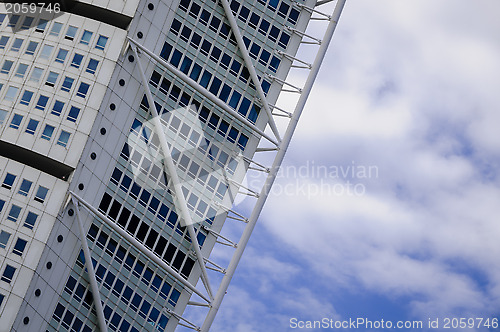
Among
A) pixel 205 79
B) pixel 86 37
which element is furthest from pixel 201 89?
pixel 86 37

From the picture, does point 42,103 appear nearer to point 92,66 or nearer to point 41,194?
point 92,66

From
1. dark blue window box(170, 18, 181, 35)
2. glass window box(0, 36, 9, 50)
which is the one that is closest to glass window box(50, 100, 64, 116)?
glass window box(0, 36, 9, 50)

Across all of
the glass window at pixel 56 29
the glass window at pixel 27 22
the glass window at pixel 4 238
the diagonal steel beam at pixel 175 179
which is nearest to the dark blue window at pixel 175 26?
the diagonal steel beam at pixel 175 179

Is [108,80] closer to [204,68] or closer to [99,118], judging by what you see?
[99,118]

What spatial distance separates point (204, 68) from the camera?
269ft

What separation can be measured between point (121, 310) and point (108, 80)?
19.1 metres

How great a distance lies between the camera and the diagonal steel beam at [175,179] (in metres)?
77.8

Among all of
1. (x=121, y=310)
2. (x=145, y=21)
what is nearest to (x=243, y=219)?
(x=121, y=310)

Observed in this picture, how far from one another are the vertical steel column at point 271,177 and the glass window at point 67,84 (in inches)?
771

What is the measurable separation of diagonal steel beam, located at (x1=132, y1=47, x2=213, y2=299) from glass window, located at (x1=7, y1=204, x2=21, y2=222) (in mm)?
13200

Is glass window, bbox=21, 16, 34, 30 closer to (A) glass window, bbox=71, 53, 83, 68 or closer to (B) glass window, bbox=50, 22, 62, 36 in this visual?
(B) glass window, bbox=50, 22, 62, 36

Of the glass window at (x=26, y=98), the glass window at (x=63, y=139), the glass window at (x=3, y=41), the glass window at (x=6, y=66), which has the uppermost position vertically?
the glass window at (x=3, y=41)

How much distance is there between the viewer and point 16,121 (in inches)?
2921

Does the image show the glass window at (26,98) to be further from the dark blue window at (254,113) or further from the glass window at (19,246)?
the dark blue window at (254,113)
